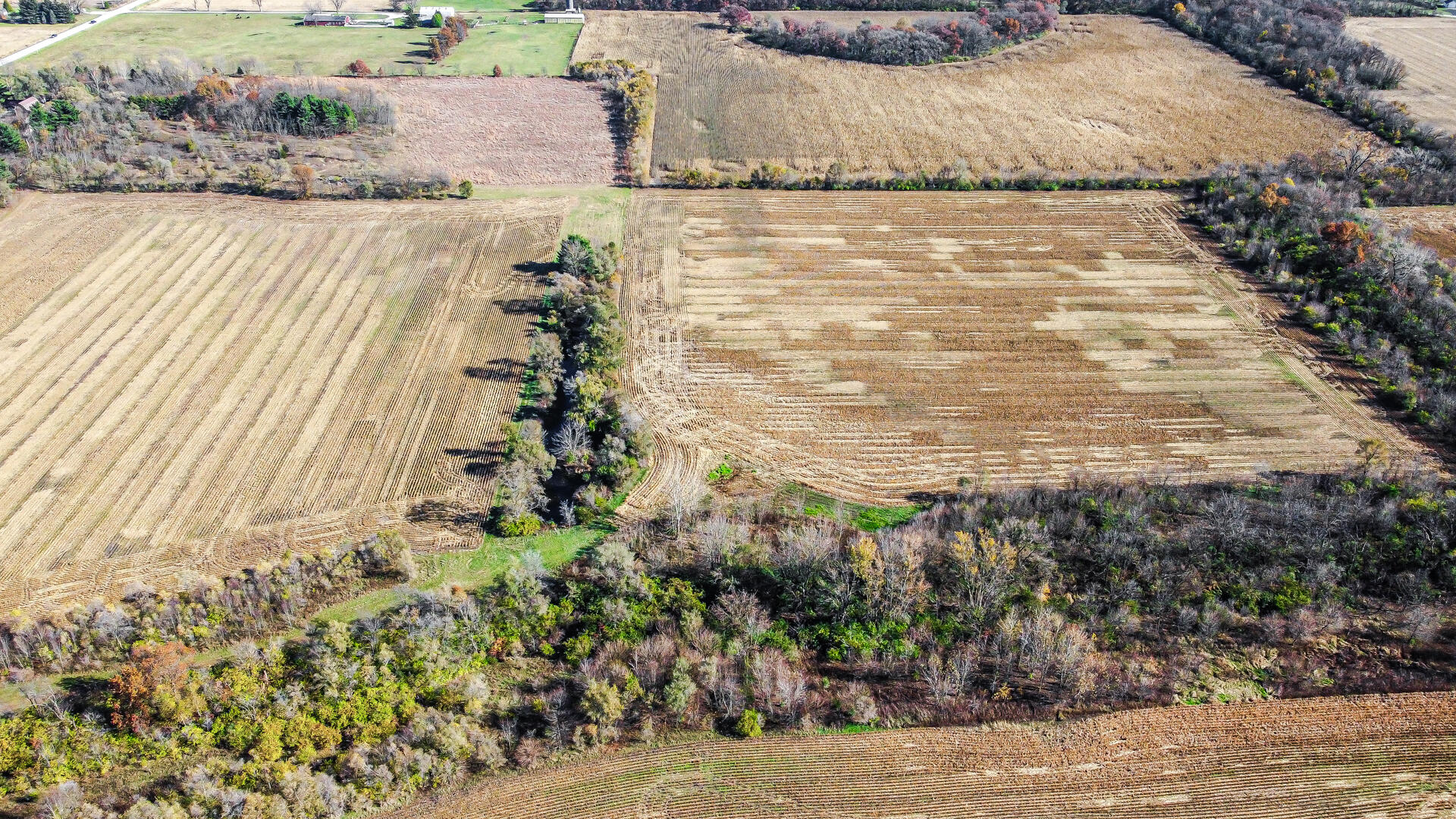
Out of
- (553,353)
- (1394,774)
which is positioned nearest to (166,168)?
(553,353)

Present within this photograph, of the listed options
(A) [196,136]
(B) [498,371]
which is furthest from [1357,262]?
(A) [196,136]

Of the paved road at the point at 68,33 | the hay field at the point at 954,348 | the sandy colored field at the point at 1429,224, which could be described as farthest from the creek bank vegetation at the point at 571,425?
the paved road at the point at 68,33

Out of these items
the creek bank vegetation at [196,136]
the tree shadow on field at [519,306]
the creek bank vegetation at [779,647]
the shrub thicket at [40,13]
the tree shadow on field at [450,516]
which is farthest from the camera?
the shrub thicket at [40,13]

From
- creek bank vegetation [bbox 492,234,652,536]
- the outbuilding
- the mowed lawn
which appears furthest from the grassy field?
creek bank vegetation [bbox 492,234,652,536]

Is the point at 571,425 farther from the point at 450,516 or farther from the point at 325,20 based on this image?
the point at 325,20

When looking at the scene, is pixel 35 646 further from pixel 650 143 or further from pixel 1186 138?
pixel 1186 138

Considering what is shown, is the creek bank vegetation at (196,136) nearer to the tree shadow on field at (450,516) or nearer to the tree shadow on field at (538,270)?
the tree shadow on field at (538,270)
